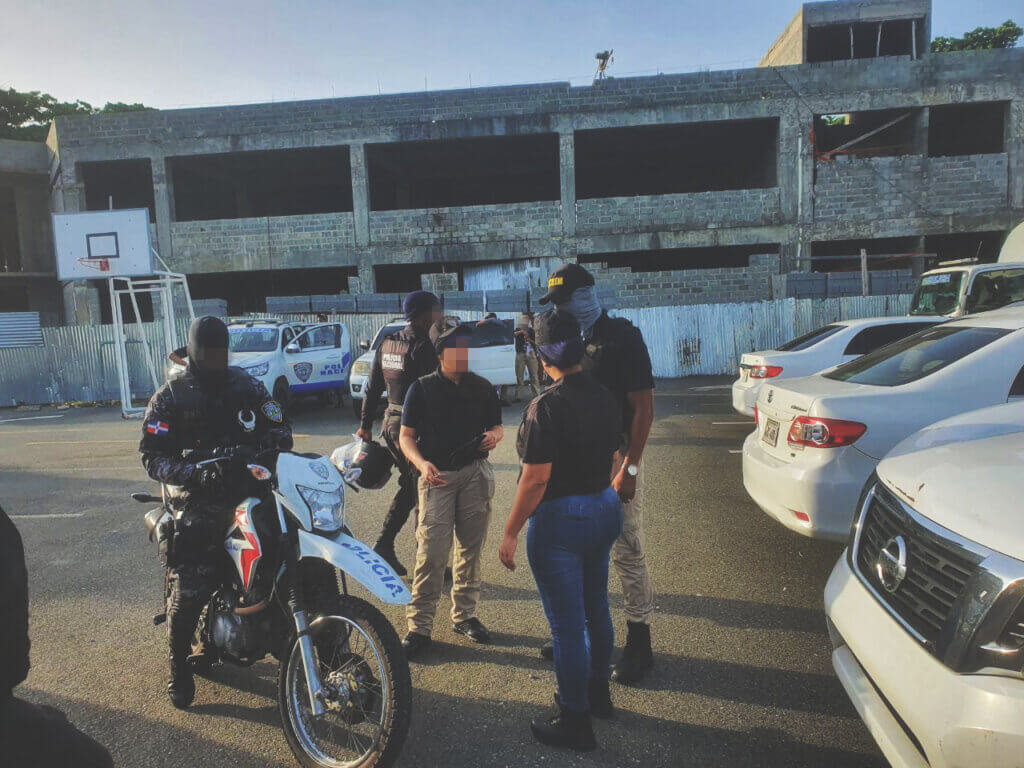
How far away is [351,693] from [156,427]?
1460 millimetres

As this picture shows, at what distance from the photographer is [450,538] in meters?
3.44

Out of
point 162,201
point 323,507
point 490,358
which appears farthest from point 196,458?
point 162,201

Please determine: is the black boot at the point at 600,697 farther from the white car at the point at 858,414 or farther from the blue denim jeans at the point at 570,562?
the white car at the point at 858,414

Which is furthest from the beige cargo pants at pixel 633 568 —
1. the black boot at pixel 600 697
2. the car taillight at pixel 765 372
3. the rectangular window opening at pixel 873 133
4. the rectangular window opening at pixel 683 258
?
the rectangular window opening at pixel 683 258

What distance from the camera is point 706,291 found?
1864 cm

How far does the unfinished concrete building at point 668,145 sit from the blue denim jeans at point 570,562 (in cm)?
1670

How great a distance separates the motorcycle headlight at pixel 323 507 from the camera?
262 centimetres

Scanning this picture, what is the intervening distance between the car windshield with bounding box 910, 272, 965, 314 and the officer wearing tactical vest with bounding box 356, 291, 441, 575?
901 cm

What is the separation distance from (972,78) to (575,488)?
2215 cm

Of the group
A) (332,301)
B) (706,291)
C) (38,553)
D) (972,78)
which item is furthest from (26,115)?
(972,78)

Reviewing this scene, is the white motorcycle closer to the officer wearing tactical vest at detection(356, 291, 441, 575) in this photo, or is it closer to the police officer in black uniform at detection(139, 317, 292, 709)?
the police officer in black uniform at detection(139, 317, 292, 709)

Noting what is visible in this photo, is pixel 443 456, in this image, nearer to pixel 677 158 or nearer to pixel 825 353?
pixel 825 353

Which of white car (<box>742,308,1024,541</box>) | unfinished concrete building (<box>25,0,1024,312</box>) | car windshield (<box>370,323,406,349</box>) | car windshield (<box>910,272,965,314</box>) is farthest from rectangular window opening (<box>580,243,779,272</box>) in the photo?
white car (<box>742,308,1024,541</box>)

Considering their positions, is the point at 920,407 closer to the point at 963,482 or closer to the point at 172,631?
the point at 963,482
